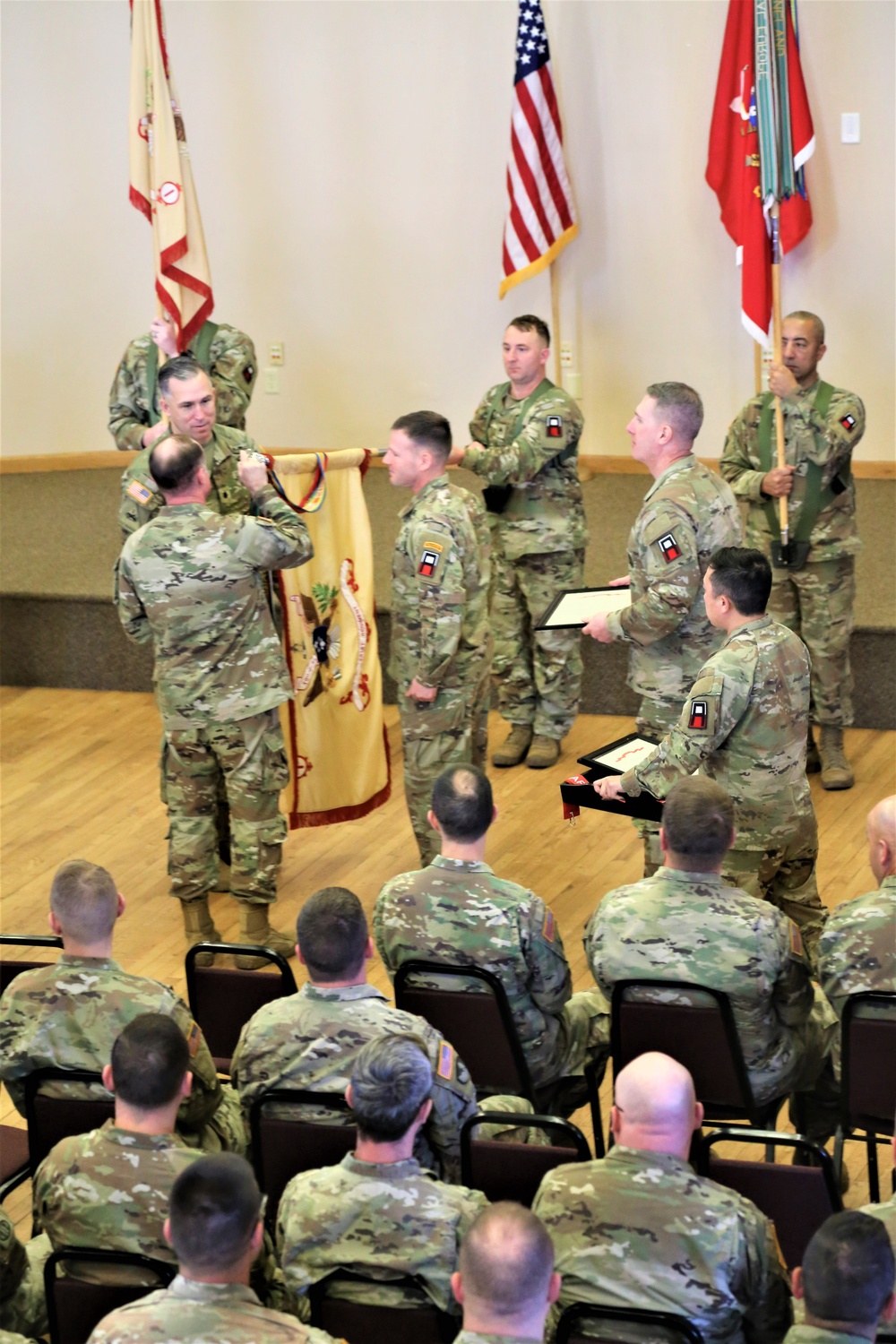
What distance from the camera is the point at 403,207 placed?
9703 millimetres

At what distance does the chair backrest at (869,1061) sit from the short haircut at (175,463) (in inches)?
101

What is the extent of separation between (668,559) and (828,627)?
176cm

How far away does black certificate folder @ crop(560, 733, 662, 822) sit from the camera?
4.53 m

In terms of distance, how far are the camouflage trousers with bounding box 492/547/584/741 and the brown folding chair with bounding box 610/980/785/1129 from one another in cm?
332

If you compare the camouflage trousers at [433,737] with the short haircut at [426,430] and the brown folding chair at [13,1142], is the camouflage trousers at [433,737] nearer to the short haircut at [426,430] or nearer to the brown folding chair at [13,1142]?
the short haircut at [426,430]

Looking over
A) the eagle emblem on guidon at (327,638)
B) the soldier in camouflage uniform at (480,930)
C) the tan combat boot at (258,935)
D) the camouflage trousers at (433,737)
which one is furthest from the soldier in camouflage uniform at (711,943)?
the eagle emblem on guidon at (327,638)

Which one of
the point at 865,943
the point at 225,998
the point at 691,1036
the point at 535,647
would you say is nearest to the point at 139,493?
the point at 535,647

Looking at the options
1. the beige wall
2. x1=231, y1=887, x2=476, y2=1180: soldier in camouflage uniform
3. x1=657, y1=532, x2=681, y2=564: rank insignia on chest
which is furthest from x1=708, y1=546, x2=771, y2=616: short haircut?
the beige wall

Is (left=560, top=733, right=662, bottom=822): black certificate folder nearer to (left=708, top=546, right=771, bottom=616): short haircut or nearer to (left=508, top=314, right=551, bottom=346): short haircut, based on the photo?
(left=708, top=546, right=771, bottom=616): short haircut

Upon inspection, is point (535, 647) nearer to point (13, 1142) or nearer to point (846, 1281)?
point (13, 1142)

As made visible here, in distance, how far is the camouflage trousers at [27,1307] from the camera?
3.11 metres

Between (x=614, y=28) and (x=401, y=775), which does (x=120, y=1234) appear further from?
(x=614, y=28)

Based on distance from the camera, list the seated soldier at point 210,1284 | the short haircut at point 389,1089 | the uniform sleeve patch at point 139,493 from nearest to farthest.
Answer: the seated soldier at point 210,1284, the short haircut at point 389,1089, the uniform sleeve patch at point 139,493

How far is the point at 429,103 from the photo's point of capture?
373 inches
